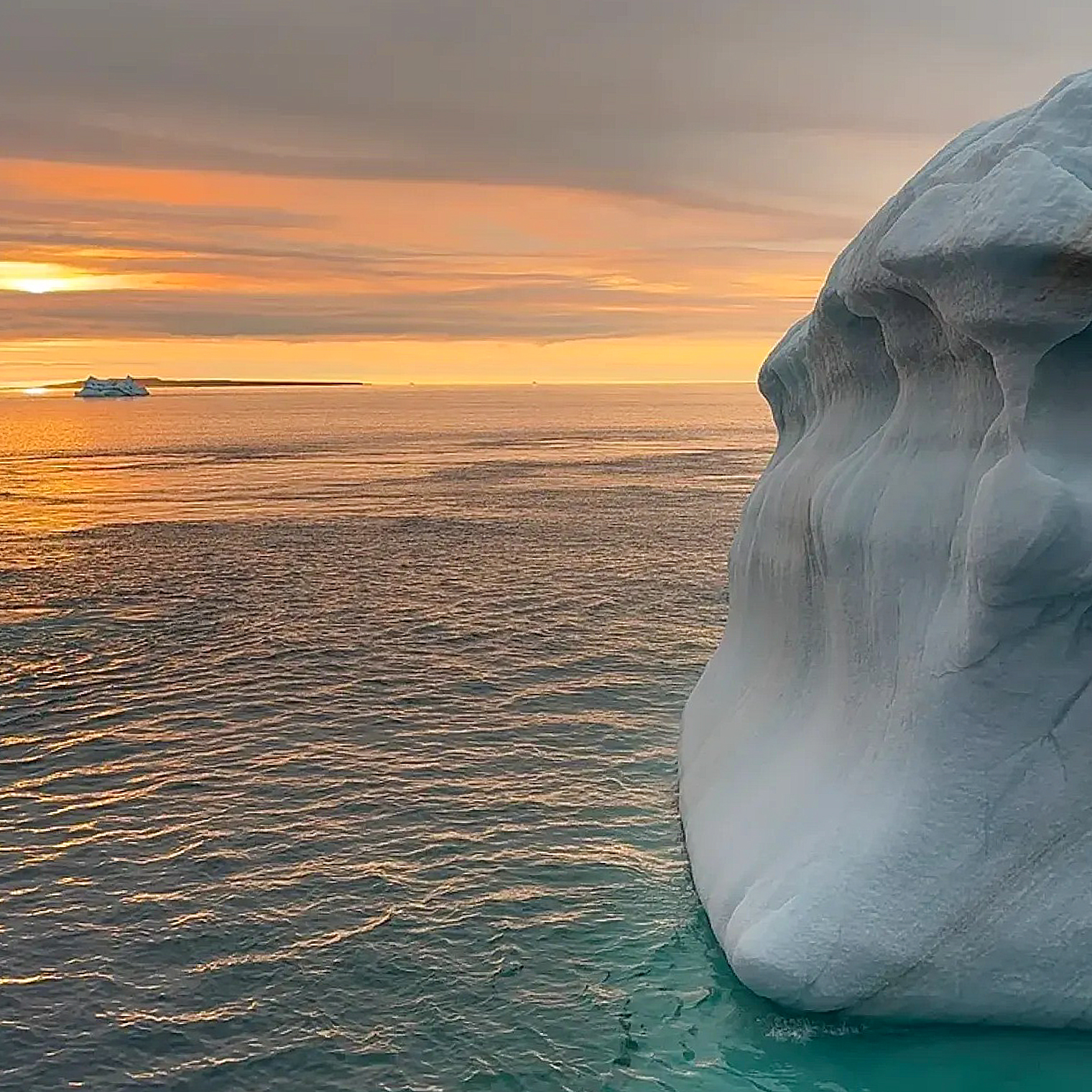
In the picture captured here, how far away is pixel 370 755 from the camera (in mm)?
17125

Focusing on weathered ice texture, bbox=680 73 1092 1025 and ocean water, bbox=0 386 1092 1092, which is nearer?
weathered ice texture, bbox=680 73 1092 1025

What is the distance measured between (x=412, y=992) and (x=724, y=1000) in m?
2.65

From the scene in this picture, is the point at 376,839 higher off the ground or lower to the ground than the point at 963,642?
lower

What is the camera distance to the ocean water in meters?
9.73

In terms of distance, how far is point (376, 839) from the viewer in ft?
46.8

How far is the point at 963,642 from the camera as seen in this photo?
9008 mm

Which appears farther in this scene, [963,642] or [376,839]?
[376,839]

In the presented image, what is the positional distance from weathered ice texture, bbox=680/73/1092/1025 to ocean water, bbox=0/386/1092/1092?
70 centimetres

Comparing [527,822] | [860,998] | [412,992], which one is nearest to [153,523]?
[527,822]

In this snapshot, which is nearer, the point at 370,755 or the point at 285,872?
the point at 285,872

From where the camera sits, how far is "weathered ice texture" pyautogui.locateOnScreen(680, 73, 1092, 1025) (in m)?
8.52

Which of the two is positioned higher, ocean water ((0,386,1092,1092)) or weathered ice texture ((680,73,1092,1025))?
weathered ice texture ((680,73,1092,1025))

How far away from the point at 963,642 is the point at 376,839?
7.62m

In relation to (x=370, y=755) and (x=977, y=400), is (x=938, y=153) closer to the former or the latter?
(x=977, y=400)
